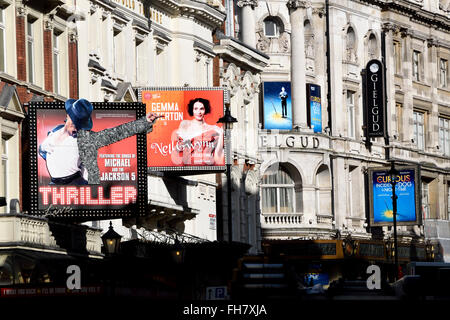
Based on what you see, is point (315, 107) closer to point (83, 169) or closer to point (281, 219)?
point (281, 219)

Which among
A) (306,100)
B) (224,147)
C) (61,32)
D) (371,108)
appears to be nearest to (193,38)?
(224,147)

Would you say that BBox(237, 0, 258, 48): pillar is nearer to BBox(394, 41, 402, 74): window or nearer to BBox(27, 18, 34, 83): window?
BBox(394, 41, 402, 74): window

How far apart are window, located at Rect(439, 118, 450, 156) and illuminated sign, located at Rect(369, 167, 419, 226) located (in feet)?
32.0

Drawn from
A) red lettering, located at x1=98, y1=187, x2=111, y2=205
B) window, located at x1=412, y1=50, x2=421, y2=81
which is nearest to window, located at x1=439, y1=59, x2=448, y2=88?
window, located at x1=412, y1=50, x2=421, y2=81

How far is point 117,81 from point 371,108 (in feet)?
146

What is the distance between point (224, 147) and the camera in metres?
62.1

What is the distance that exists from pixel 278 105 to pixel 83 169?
155ft

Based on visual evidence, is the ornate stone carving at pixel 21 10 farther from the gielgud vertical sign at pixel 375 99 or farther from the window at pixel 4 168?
the gielgud vertical sign at pixel 375 99

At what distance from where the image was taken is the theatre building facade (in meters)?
94.8

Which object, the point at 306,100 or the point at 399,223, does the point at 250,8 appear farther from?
the point at 399,223

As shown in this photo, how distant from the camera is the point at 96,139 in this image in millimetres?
48688

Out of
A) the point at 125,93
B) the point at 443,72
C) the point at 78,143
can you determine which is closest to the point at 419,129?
the point at 443,72

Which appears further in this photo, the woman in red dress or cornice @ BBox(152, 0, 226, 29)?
cornice @ BBox(152, 0, 226, 29)

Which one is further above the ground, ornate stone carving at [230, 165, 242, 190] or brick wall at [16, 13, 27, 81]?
brick wall at [16, 13, 27, 81]
